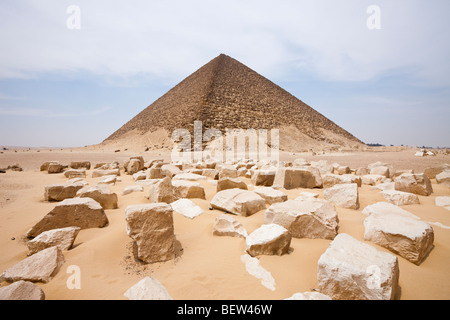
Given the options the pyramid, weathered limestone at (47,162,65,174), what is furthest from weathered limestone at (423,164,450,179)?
the pyramid

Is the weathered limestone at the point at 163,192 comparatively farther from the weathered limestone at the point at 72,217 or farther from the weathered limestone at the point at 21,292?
the weathered limestone at the point at 21,292

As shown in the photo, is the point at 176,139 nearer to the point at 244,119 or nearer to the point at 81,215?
the point at 244,119

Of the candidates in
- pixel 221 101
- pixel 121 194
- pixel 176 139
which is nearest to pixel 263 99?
pixel 221 101

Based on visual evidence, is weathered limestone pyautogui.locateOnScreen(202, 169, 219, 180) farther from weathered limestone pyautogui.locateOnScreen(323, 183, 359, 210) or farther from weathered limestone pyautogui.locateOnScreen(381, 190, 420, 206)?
weathered limestone pyautogui.locateOnScreen(381, 190, 420, 206)

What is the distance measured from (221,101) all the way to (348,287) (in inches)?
1377

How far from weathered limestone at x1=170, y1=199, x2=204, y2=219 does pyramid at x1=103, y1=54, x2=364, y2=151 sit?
25985 mm

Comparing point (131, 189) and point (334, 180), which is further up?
point (334, 180)

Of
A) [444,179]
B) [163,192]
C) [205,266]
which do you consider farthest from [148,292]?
[444,179]

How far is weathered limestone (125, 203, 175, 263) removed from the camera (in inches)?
73.4

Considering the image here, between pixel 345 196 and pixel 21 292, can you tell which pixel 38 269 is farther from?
pixel 345 196

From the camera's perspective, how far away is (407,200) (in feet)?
10.6

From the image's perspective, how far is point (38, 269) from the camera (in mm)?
1701

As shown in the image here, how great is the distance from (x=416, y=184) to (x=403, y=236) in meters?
2.67

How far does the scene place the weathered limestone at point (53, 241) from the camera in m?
2.11
